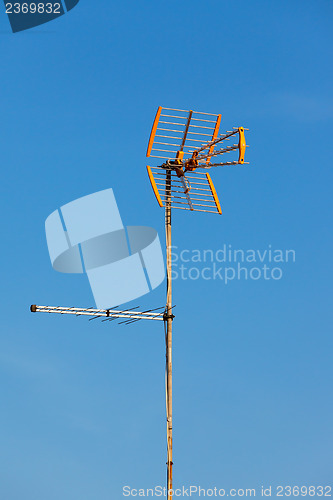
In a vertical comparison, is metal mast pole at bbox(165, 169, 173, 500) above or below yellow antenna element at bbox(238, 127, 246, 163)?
below

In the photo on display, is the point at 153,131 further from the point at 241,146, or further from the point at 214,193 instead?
the point at 241,146

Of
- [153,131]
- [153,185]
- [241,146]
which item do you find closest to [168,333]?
[153,185]

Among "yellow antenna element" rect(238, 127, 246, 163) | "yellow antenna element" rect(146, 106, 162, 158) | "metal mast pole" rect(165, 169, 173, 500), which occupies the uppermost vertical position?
"yellow antenna element" rect(146, 106, 162, 158)

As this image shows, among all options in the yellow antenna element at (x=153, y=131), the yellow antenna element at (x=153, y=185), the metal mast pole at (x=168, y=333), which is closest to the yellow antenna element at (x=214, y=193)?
the metal mast pole at (x=168, y=333)

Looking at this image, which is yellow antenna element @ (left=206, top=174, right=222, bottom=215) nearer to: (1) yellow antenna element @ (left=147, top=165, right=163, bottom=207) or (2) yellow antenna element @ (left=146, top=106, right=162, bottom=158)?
(1) yellow antenna element @ (left=147, top=165, right=163, bottom=207)

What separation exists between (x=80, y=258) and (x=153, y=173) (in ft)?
9.08

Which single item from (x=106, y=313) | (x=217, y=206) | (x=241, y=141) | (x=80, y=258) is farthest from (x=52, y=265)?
(x=241, y=141)

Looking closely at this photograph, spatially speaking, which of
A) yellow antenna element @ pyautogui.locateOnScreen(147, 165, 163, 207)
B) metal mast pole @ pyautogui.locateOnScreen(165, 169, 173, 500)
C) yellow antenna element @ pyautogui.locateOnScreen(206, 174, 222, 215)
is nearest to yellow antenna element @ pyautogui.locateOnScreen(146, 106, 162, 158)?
yellow antenna element @ pyautogui.locateOnScreen(147, 165, 163, 207)

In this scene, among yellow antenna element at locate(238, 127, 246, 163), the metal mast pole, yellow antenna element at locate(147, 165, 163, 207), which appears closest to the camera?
yellow antenna element at locate(238, 127, 246, 163)

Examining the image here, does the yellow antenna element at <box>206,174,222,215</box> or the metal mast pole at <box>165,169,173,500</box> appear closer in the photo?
the metal mast pole at <box>165,169,173,500</box>

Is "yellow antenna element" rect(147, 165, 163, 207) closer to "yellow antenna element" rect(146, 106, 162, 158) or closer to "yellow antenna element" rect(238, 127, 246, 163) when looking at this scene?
"yellow antenna element" rect(146, 106, 162, 158)

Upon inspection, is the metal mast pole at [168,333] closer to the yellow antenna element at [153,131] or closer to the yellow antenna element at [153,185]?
the yellow antenna element at [153,185]

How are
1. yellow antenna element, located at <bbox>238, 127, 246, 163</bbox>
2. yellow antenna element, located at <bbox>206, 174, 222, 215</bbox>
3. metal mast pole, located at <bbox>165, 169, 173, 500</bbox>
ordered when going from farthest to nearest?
yellow antenna element, located at <bbox>206, 174, 222, 215</bbox>, metal mast pole, located at <bbox>165, 169, 173, 500</bbox>, yellow antenna element, located at <bbox>238, 127, 246, 163</bbox>

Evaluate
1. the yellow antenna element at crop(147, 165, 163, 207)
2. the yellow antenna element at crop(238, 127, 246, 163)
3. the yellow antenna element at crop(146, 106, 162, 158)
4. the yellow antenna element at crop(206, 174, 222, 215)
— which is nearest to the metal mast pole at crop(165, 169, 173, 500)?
the yellow antenna element at crop(147, 165, 163, 207)
